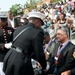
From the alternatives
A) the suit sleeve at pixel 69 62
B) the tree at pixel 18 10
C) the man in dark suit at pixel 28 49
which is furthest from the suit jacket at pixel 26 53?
the tree at pixel 18 10

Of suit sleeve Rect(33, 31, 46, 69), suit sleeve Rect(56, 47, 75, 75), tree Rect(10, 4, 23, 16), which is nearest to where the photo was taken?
suit sleeve Rect(33, 31, 46, 69)

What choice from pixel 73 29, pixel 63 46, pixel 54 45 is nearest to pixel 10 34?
pixel 54 45

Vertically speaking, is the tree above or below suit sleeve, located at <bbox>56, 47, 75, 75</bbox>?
below

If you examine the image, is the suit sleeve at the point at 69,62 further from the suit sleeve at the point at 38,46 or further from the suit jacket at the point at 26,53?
the suit sleeve at the point at 38,46

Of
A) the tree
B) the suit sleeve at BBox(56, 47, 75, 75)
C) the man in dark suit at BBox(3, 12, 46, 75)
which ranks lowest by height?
the tree

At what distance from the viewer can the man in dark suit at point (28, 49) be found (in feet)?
16.9

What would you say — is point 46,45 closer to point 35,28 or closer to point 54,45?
point 54,45

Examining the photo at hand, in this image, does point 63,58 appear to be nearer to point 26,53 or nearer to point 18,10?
point 26,53

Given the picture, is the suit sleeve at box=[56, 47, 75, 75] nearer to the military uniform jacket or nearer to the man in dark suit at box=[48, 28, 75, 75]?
the man in dark suit at box=[48, 28, 75, 75]

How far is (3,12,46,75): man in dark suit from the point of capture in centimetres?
516

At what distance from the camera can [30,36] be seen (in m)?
5.19

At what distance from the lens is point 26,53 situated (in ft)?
17.3

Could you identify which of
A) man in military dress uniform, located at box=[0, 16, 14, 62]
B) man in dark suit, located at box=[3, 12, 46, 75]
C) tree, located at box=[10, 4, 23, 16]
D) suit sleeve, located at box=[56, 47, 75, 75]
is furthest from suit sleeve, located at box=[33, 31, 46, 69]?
tree, located at box=[10, 4, 23, 16]

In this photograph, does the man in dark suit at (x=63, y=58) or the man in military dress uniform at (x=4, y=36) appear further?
the man in military dress uniform at (x=4, y=36)
